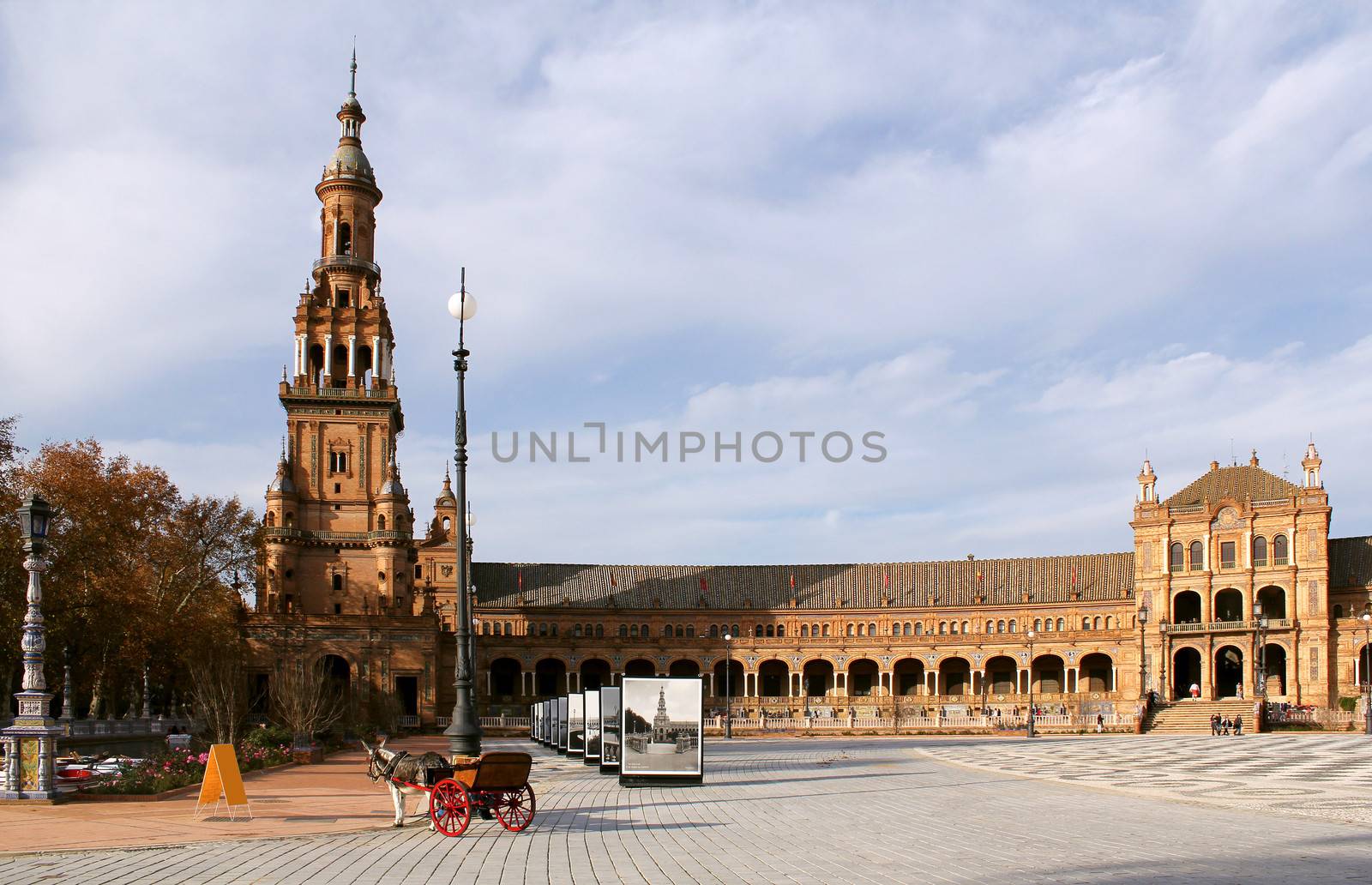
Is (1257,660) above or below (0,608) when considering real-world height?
below

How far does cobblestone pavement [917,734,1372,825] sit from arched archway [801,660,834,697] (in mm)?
45814

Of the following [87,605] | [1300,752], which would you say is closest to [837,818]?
[1300,752]

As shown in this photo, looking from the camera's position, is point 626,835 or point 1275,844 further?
point 626,835

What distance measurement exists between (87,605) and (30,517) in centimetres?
2617

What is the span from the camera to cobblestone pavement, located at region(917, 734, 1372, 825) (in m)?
23.1

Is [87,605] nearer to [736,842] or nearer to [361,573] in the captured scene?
[361,573]

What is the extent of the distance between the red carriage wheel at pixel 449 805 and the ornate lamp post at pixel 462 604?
3.86m

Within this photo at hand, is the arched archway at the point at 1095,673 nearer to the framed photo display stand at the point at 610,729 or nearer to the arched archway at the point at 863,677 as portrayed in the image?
the arched archway at the point at 863,677

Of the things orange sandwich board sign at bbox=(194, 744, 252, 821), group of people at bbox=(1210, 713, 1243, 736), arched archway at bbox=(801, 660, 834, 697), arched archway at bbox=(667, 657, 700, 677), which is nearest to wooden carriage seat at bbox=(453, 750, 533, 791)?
orange sandwich board sign at bbox=(194, 744, 252, 821)

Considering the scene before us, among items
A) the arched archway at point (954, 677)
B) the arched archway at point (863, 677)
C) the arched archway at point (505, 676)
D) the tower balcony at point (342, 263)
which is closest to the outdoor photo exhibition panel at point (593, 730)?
the tower balcony at point (342, 263)

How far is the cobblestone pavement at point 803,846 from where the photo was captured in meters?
14.1

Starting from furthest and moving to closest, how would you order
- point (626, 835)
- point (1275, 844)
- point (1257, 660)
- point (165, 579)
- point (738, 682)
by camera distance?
1. point (738, 682)
2. point (1257, 660)
3. point (165, 579)
4. point (626, 835)
5. point (1275, 844)

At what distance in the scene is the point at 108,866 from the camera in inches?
583

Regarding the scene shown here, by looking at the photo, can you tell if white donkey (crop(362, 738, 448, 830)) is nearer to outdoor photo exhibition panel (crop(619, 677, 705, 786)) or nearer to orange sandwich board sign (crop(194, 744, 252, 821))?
orange sandwich board sign (crop(194, 744, 252, 821))
